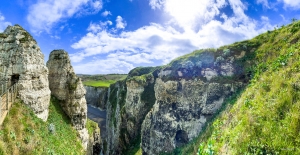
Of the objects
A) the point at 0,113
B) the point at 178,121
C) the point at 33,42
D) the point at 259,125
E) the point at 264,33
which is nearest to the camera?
the point at 259,125

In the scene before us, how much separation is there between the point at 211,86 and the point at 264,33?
11.1m

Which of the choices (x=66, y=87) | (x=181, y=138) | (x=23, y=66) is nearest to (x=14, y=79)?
(x=23, y=66)

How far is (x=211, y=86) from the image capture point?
92.6 ft

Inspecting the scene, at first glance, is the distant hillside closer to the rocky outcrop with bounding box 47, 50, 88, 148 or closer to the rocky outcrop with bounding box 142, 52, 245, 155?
the rocky outcrop with bounding box 47, 50, 88, 148

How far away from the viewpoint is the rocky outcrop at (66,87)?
30.6 metres

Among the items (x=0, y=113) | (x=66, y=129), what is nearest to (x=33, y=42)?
(x=0, y=113)

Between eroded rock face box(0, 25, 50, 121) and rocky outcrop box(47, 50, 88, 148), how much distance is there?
7203 mm

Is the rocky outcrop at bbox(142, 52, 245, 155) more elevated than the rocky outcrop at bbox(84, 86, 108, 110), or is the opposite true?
the rocky outcrop at bbox(142, 52, 245, 155)

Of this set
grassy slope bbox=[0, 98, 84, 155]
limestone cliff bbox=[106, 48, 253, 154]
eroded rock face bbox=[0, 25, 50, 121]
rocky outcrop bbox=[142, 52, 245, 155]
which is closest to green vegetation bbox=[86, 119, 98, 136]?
limestone cliff bbox=[106, 48, 253, 154]

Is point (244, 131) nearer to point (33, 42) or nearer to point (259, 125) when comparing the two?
point (259, 125)

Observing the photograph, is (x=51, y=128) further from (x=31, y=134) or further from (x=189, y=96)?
(x=189, y=96)

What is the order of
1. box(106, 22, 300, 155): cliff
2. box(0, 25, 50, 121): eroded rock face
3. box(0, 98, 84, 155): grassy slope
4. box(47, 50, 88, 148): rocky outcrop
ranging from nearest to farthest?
box(0, 98, 84, 155): grassy slope
box(0, 25, 50, 121): eroded rock face
box(106, 22, 300, 155): cliff
box(47, 50, 88, 148): rocky outcrop

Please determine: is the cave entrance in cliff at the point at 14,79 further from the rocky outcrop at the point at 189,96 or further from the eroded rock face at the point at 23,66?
the rocky outcrop at the point at 189,96

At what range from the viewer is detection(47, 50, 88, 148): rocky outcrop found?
3058 cm
